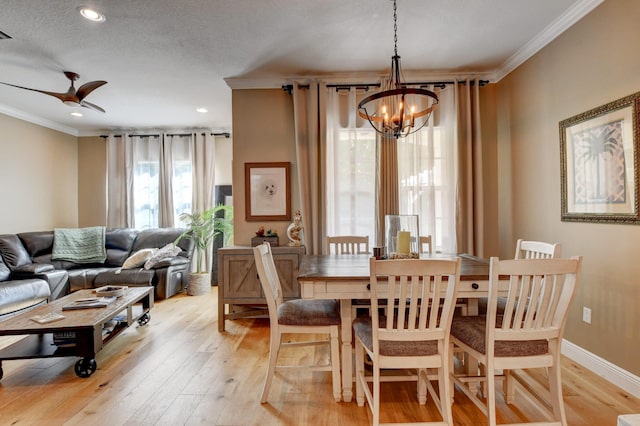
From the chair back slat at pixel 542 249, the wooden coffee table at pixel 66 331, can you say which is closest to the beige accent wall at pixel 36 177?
the wooden coffee table at pixel 66 331

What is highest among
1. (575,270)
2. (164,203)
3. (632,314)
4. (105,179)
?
(105,179)

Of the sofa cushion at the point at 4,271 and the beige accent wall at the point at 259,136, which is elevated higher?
the beige accent wall at the point at 259,136

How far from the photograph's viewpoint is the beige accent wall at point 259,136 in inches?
153

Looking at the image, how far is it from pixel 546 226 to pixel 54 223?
6.71 meters

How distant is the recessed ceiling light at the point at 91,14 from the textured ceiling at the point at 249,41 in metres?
0.05

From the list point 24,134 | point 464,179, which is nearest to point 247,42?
point 464,179

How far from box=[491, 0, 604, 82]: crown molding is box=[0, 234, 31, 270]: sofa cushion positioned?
6.11 meters

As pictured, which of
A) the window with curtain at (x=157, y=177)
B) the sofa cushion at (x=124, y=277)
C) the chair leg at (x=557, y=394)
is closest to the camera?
the chair leg at (x=557, y=394)

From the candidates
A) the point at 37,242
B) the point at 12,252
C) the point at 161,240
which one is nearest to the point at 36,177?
the point at 37,242

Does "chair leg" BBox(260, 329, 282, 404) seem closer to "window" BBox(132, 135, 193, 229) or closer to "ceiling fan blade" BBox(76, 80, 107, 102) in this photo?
"ceiling fan blade" BBox(76, 80, 107, 102)

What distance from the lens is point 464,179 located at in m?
3.64

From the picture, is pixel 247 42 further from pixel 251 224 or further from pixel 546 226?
pixel 546 226

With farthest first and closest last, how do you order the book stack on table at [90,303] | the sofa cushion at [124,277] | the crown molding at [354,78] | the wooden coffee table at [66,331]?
1. the sofa cushion at [124,277]
2. the crown molding at [354,78]
3. the book stack on table at [90,303]
4. the wooden coffee table at [66,331]

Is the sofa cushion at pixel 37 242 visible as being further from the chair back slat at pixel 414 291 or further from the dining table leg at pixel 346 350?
the chair back slat at pixel 414 291
